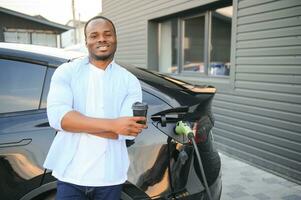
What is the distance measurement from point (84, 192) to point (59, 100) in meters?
0.52

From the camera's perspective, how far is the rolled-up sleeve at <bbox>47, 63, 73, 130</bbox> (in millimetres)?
1830

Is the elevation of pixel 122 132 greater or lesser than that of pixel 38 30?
lesser

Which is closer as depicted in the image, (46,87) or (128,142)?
(128,142)

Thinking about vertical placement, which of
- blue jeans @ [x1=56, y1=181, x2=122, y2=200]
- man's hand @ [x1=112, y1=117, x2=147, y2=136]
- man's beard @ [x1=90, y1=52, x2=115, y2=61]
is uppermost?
man's beard @ [x1=90, y1=52, x2=115, y2=61]

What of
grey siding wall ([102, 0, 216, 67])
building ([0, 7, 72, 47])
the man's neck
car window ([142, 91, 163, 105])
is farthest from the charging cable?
building ([0, 7, 72, 47])

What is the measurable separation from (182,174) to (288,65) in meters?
2.73

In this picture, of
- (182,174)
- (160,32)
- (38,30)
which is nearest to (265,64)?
(182,174)

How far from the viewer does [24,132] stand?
2477 mm

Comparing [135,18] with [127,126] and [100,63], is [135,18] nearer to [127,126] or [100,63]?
[100,63]

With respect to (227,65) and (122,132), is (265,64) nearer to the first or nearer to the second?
(227,65)

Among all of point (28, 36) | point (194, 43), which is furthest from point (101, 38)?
point (28, 36)

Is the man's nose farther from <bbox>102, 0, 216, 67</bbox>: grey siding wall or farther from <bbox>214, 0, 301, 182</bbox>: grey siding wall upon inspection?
<bbox>102, 0, 216, 67</bbox>: grey siding wall

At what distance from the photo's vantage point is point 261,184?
457cm

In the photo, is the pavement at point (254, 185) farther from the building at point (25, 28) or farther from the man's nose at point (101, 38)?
the building at point (25, 28)
